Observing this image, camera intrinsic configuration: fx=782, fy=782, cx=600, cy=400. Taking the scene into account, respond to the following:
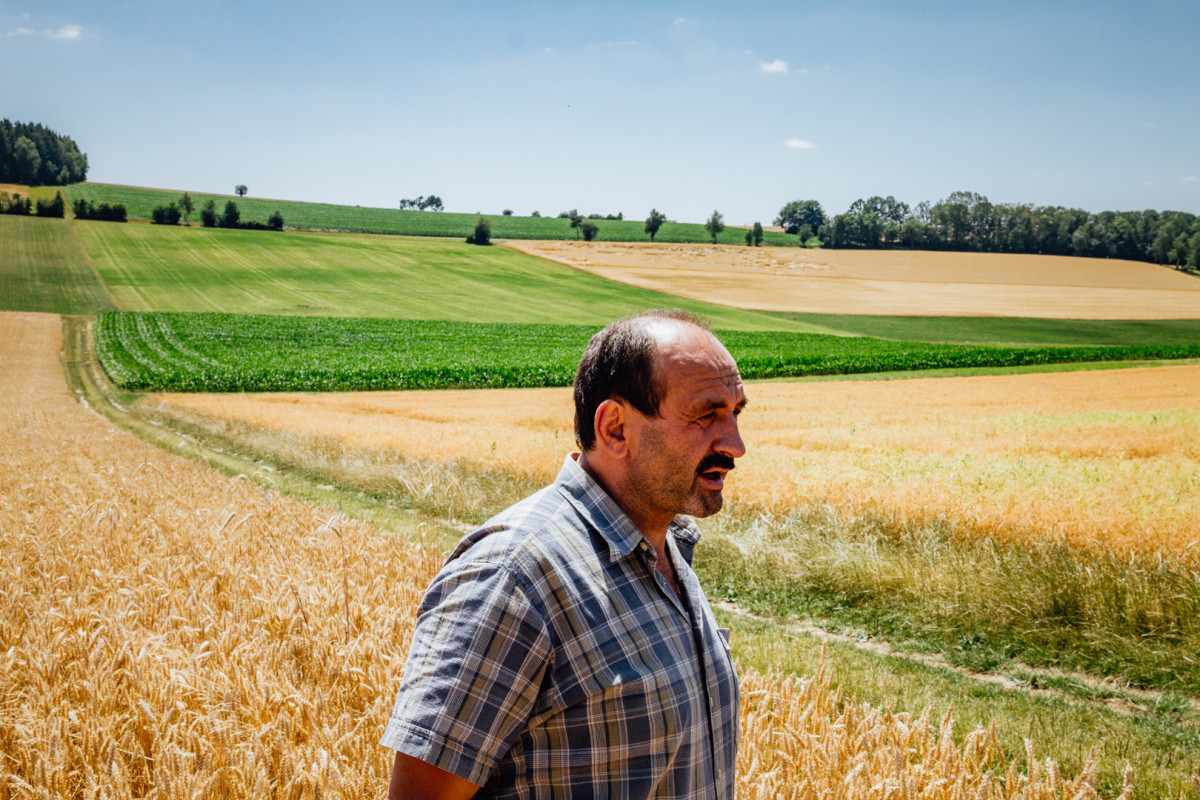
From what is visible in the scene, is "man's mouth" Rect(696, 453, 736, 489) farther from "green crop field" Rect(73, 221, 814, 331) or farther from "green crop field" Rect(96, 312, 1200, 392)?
"green crop field" Rect(73, 221, 814, 331)

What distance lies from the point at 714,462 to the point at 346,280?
3092 inches

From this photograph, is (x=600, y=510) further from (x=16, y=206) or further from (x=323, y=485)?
(x=16, y=206)

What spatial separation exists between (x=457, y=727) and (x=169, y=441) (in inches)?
785

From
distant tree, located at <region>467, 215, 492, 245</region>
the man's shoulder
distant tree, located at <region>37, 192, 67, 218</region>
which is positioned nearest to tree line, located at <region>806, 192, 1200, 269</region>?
the man's shoulder

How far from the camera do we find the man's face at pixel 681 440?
6.01ft

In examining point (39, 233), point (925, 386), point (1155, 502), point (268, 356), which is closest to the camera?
point (1155, 502)

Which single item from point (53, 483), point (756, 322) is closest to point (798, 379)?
point (756, 322)

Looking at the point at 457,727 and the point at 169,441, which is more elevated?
the point at 457,727

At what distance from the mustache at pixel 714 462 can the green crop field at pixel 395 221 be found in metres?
114

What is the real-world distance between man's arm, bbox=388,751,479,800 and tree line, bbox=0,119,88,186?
147 metres

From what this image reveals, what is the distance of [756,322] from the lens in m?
62.0

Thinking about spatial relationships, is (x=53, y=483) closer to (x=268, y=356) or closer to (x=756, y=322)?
(x=268, y=356)

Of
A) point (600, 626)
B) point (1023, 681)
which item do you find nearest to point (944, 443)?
point (1023, 681)

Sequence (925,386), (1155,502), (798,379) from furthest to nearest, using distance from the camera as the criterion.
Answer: (798,379)
(925,386)
(1155,502)
